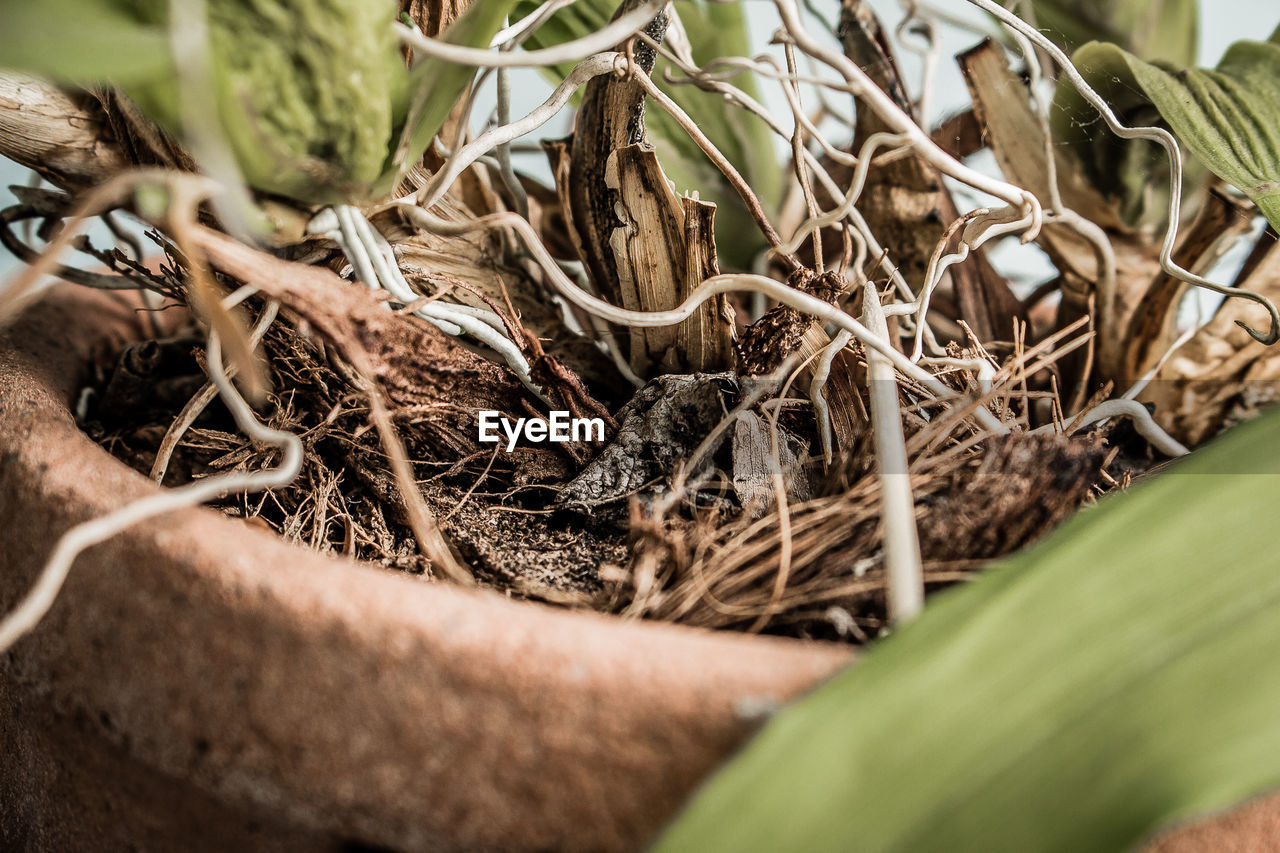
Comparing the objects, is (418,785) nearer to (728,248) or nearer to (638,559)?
(638,559)

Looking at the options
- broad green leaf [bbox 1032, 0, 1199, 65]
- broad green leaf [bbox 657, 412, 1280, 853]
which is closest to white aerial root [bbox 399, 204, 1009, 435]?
broad green leaf [bbox 657, 412, 1280, 853]

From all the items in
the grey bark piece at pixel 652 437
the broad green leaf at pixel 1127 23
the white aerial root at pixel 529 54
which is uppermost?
the broad green leaf at pixel 1127 23

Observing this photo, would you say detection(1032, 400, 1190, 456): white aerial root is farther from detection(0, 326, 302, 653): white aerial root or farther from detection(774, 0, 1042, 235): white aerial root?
detection(0, 326, 302, 653): white aerial root

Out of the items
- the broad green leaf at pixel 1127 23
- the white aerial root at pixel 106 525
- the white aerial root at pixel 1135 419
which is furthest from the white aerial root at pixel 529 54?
the broad green leaf at pixel 1127 23

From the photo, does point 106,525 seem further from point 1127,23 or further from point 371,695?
point 1127,23

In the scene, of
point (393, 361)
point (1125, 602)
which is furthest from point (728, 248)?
point (1125, 602)

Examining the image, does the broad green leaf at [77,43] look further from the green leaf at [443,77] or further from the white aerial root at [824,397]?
the white aerial root at [824,397]
